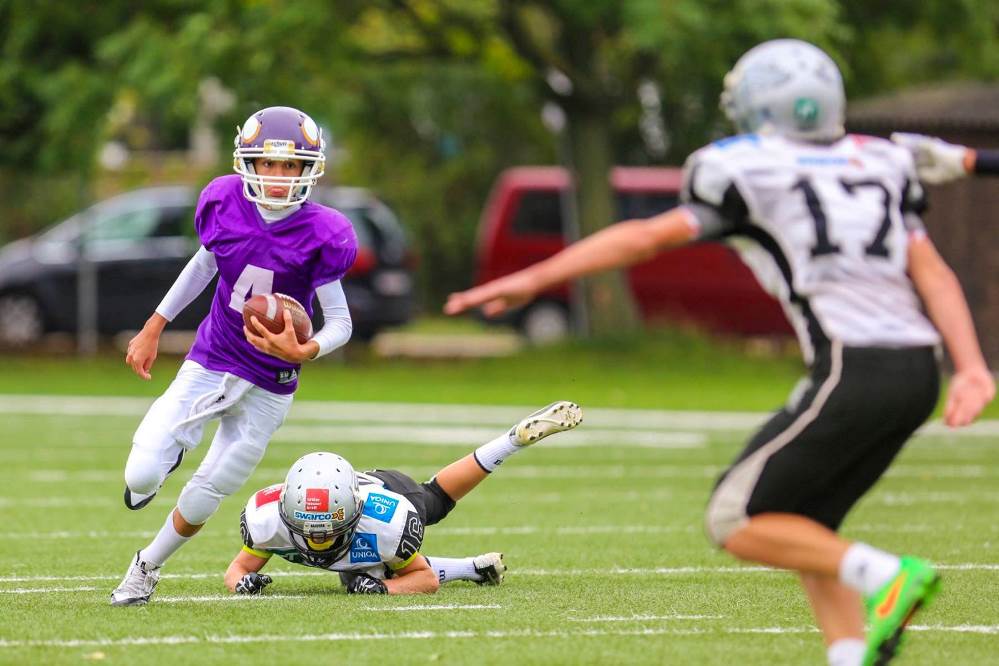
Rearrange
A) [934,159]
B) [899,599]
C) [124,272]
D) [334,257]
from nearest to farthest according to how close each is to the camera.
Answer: [899,599] < [934,159] < [334,257] < [124,272]

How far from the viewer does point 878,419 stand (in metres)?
4.69

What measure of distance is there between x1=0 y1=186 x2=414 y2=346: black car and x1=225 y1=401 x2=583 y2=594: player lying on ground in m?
14.6

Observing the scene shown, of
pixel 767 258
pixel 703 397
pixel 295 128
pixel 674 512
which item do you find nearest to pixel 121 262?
pixel 703 397

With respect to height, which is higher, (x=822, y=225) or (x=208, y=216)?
(x=822, y=225)

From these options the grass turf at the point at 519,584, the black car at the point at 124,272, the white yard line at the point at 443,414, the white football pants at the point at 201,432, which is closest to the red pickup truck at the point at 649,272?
the black car at the point at 124,272

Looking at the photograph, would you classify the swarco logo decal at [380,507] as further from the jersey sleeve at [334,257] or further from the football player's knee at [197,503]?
the jersey sleeve at [334,257]

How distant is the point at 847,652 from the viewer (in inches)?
192

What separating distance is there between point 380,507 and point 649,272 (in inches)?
689

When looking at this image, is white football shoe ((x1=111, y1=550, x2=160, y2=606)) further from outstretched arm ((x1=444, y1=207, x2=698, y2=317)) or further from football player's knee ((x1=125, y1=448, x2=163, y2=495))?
outstretched arm ((x1=444, y1=207, x2=698, y2=317))

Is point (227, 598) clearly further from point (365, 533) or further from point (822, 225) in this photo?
point (822, 225)

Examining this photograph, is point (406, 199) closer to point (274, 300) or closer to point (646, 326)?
point (646, 326)

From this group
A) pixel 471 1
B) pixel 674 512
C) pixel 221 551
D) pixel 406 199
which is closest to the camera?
pixel 221 551

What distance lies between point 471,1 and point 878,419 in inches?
664

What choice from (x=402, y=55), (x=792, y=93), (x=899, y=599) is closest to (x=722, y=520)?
(x=899, y=599)
